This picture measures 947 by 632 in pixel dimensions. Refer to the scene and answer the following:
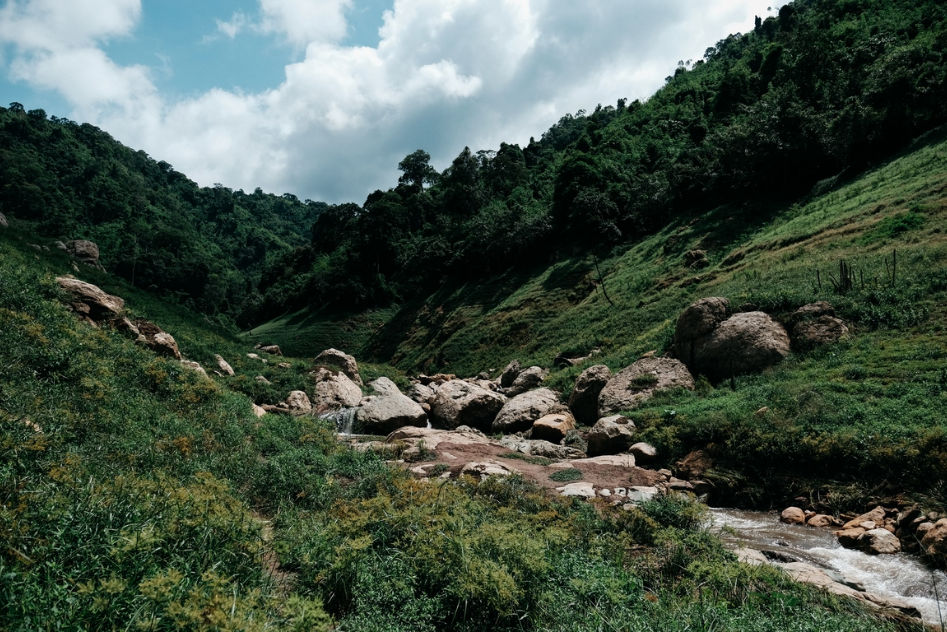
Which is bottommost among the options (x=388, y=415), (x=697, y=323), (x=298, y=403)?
(x=388, y=415)

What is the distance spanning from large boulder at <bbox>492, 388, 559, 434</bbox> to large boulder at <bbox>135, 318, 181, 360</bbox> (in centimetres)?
1318

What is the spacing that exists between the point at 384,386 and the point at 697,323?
18.2 metres

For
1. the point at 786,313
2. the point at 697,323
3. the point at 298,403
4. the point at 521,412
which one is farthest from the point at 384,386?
the point at 786,313

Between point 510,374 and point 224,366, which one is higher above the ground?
point 224,366

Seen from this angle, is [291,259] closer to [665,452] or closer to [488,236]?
[488,236]

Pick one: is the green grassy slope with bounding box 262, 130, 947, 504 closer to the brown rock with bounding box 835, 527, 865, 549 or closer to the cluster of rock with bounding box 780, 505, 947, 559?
the cluster of rock with bounding box 780, 505, 947, 559

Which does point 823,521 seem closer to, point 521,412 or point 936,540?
point 936,540

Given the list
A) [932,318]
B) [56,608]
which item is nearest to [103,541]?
[56,608]

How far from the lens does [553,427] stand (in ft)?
63.1

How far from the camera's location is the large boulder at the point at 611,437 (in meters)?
15.7

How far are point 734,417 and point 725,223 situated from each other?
27433 millimetres

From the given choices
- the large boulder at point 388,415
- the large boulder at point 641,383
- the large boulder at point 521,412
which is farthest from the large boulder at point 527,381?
the large boulder at point 388,415

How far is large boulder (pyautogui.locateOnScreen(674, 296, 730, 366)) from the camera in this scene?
20250mm

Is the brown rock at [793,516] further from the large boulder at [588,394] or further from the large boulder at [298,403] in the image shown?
the large boulder at [298,403]
